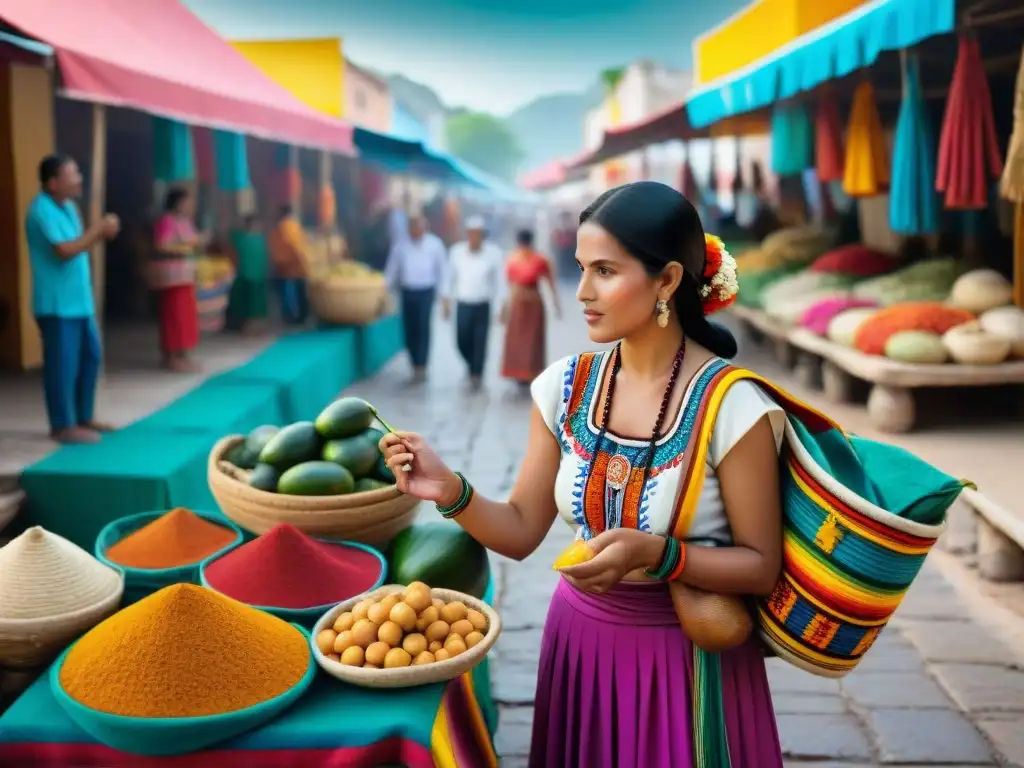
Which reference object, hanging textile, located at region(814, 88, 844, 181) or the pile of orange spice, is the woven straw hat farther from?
hanging textile, located at region(814, 88, 844, 181)

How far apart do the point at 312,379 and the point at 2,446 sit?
3.59 meters

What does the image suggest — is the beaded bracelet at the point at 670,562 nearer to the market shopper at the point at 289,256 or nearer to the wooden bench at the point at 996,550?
the wooden bench at the point at 996,550

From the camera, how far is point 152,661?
201 centimetres

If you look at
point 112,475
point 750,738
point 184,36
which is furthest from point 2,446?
point 184,36

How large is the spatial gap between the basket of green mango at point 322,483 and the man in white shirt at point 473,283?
6.94 m

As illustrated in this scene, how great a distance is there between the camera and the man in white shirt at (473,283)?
10.1 meters

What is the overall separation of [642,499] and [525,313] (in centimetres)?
801

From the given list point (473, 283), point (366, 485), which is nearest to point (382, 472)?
point (366, 485)

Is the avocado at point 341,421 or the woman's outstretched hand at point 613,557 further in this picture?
the avocado at point 341,421

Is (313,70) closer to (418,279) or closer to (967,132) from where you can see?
(418,279)

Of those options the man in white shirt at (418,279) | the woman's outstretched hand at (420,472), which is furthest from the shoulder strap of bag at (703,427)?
the man in white shirt at (418,279)

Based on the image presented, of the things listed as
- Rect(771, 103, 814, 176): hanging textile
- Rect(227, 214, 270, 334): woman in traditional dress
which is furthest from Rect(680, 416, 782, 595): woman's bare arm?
Rect(227, 214, 270, 334): woman in traditional dress

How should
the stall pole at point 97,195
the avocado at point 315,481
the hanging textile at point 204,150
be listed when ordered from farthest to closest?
1. the hanging textile at point 204,150
2. the stall pole at point 97,195
3. the avocado at point 315,481

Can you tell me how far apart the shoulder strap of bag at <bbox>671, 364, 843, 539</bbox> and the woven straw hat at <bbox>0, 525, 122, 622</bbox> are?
4.58ft
